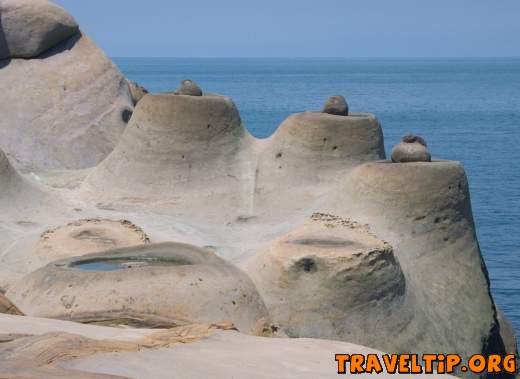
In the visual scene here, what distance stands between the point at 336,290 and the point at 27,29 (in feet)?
40.9

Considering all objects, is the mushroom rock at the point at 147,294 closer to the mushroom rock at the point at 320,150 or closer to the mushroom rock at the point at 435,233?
the mushroom rock at the point at 435,233

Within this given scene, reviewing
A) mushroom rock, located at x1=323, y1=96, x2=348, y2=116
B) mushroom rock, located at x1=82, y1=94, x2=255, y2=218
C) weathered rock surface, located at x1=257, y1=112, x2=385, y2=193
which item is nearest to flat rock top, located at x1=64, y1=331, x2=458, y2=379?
weathered rock surface, located at x1=257, y1=112, x2=385, y2=193

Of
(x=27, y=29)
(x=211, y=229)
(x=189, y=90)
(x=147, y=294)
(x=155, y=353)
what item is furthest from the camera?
(x=27, y=29)

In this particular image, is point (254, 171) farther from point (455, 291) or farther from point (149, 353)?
point (149, 353)

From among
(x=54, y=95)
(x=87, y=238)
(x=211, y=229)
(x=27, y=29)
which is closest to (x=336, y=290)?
(x=87, y=238)

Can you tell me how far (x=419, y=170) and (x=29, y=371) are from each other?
30.5ft

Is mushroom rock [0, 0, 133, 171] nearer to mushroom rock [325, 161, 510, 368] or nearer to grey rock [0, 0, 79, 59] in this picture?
grey rock [0, 0, 79, 59]

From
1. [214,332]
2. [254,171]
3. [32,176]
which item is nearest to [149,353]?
[214,332]

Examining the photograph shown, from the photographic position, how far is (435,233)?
1586cm

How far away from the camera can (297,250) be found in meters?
14.3

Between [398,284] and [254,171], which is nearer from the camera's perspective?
[398,284]

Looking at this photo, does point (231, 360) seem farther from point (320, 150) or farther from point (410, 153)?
point (320, 150)

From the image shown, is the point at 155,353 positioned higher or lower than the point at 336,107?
lower

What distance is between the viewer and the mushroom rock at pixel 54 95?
2352cm
